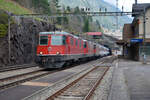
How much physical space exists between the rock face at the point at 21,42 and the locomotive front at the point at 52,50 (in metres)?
6.75

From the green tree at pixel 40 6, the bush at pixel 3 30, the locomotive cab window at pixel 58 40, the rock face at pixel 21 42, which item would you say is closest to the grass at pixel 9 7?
the rock face at pixel 21 42

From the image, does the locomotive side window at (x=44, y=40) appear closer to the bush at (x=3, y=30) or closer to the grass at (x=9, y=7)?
the bush at (x=3, y=30)

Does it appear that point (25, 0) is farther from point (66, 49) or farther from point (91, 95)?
point (91, 95)

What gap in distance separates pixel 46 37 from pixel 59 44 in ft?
4.73

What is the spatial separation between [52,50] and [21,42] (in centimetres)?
1108

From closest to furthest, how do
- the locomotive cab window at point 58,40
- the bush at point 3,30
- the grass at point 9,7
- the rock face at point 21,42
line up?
1. the locomotive cab window at point 58,40
2. the bush at point 3,30
3. the rock face at point 21,42
4. the grass at point 9,7

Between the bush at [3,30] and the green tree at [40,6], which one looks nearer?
the bush at [3,30]

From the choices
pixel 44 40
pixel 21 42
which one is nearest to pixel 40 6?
pixel 21 42

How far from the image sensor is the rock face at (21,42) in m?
24.7

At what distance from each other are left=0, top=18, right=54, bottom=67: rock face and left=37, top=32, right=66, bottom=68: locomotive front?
675cm

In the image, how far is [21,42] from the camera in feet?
94.3

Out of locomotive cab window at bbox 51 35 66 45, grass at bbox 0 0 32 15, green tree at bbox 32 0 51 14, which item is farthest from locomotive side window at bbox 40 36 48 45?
green tree at bbox 32 0 51 14

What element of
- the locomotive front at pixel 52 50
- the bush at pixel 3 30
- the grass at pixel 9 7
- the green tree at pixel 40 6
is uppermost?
the green tree at pixel 40 6

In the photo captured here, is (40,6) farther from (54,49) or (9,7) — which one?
(54,49)
